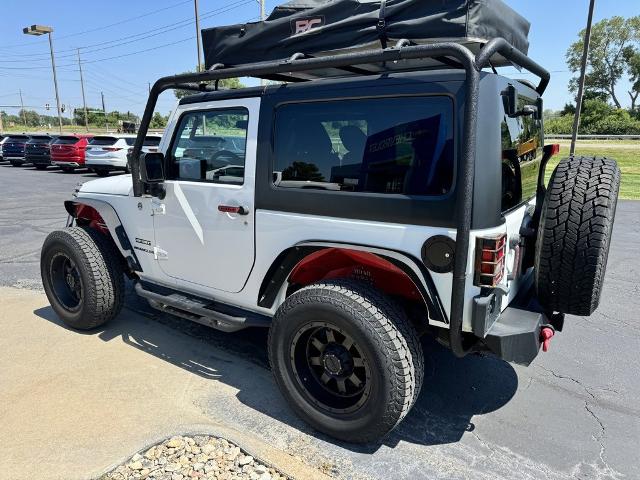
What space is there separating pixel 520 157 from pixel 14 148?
84.2 ft

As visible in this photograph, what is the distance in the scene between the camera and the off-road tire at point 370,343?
2.44 meters

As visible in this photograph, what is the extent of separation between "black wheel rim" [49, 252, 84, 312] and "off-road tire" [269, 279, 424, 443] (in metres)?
2.32

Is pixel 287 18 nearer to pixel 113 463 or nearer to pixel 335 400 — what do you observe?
pixel 335 400

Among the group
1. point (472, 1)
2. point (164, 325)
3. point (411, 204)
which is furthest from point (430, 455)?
point (164, 325)

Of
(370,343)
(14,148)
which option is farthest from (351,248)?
(14,148)

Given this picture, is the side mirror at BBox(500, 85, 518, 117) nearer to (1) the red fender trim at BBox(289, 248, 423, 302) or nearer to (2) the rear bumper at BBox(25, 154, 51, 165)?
(1) the red fender trim at BBox(289, 248, 423, 302)

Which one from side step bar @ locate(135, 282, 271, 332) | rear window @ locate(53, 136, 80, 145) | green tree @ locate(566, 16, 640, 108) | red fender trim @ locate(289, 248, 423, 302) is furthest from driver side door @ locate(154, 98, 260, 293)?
green tree @ locate(566, 16, 640, 108)

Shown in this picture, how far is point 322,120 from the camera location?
2.79m

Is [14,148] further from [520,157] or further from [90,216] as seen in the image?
[520,157]

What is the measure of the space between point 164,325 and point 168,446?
5.84 ft

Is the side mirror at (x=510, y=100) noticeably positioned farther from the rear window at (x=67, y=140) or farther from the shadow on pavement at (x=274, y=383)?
the rear window at (x=67, y=140)

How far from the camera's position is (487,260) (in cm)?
229

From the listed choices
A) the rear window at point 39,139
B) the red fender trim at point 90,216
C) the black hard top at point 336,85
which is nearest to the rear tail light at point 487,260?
the black hard top at point 336,85

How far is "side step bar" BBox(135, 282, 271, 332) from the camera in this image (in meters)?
3.21
